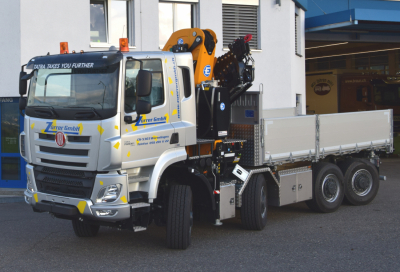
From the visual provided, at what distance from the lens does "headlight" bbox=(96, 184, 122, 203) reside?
5.99 metres

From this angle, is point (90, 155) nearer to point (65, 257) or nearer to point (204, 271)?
point (65, 257)

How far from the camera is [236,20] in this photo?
14648mm

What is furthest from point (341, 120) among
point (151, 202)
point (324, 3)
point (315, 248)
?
point (324, 3)

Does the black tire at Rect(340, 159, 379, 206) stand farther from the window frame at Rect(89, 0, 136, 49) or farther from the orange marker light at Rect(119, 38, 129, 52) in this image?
the window frame at Rect(89, 0, 136, 49)

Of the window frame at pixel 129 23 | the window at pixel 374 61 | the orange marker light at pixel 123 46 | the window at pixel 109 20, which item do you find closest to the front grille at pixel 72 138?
the orange marker light at pixel 123 46

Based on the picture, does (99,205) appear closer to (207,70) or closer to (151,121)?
(151,121)

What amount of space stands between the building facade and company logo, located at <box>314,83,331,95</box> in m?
4.51

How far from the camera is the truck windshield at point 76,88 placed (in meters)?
6.06

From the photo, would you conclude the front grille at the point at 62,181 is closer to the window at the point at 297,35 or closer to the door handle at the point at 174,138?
the door handle at the point at 174,138

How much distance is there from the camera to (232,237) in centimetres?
760

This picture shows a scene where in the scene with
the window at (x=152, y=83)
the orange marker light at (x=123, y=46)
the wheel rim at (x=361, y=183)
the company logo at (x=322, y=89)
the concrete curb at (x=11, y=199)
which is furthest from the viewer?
the company logo at (x=322, y=89)

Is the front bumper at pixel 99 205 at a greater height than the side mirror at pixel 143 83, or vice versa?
the side mirror at pixel 143 83

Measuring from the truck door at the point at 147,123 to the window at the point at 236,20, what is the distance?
27.4 ft

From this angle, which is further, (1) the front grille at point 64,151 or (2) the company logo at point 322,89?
(2) the company logo at point 322,89
